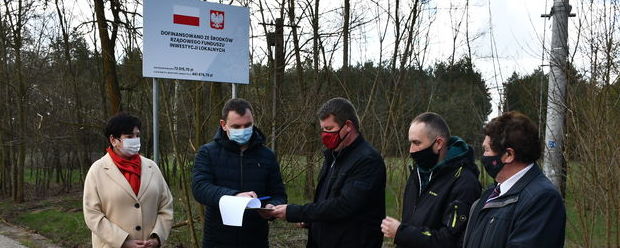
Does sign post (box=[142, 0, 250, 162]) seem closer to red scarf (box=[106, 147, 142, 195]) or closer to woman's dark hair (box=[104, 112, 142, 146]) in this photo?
woman's dark hair (box=[104, 112, 142, 146])

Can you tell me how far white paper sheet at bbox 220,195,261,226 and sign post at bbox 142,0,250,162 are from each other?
2090mm

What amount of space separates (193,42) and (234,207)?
2.35 meters

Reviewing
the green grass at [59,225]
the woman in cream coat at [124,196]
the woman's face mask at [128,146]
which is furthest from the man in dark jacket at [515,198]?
the green grass at [59,225]

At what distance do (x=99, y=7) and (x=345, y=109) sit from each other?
6.65m

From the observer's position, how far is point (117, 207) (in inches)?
139

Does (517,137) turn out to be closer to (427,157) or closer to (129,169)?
(427,157)

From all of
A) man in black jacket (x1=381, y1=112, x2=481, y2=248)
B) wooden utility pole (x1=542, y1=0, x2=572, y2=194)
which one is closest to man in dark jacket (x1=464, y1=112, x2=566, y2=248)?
man in black jacket (x1=381, y1=112, x2=481, y2=248)

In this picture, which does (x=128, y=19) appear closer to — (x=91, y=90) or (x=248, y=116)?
(x=248, y=116)

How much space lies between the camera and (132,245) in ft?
11.5

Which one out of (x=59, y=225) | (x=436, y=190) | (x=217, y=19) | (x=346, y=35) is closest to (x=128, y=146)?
(x=217, y=19)

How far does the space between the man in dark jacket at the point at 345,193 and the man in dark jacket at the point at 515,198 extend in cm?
76

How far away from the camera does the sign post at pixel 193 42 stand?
4902 mm

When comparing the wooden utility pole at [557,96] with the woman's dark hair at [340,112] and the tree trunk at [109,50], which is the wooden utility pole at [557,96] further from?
the tree trunk at [109,50]

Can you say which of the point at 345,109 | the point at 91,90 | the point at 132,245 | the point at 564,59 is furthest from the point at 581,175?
the point at 91,90
